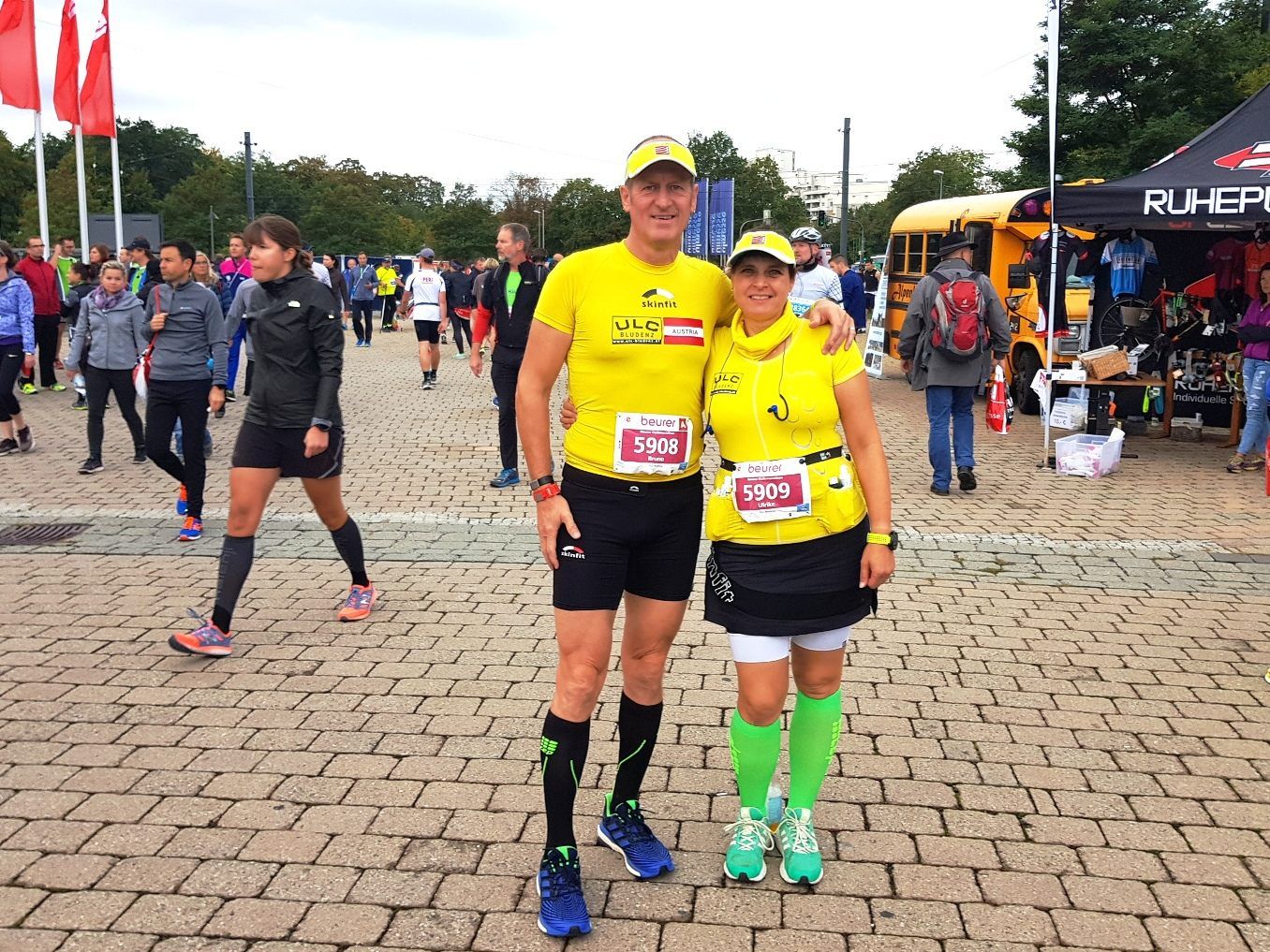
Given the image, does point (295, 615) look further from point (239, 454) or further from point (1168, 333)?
point (1168, 333)

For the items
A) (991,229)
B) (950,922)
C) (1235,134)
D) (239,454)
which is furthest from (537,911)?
(991,229)

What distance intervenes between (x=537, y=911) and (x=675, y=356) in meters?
1.57

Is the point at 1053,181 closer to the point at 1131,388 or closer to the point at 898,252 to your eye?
the point at 1131,388

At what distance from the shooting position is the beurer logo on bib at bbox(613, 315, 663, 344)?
315 cm

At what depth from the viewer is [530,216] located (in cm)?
8181

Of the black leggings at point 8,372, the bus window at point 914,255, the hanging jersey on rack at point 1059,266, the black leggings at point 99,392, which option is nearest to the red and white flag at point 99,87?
the black leggings at point 8,372

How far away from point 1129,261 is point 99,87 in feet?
56.0

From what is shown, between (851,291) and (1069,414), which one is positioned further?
(851,291)

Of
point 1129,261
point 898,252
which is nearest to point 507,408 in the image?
point 1129,261

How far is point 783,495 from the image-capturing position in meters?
3.21

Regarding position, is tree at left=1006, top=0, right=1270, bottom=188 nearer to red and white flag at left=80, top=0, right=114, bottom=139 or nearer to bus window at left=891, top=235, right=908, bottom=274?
bus window at left=891, top=235, right=908, bottom=274

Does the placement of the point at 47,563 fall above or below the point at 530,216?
below

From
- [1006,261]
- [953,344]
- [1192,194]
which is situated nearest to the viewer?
[953,344]

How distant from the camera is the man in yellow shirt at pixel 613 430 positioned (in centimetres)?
317
